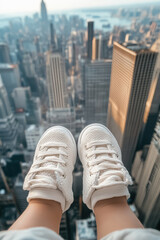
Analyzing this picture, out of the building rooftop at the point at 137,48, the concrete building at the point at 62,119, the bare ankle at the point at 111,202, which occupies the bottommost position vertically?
the concrete building at the point at 62,119

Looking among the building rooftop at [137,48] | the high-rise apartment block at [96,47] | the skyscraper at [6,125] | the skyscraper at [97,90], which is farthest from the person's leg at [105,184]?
the skyscraper at [6,125]

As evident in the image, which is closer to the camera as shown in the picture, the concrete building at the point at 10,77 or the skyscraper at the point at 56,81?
the skyscraper at the point at 56,81

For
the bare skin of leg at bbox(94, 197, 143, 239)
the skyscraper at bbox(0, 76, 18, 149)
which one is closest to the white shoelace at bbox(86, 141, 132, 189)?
the bare skin of leg at bbox(94, 197, 143, 239)

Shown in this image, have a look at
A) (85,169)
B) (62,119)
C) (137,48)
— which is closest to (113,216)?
(85,169)

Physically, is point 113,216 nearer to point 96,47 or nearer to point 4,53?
point 96,47

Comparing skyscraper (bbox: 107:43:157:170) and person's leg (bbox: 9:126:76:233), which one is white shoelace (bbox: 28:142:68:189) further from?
skyscraper (bbox: 107:43:157:170)

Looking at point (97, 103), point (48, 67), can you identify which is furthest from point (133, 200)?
point (48, 67)

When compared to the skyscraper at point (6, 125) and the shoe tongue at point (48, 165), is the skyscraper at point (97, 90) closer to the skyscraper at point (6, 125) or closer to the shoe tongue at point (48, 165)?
the skyscraper at point (6, 125)
